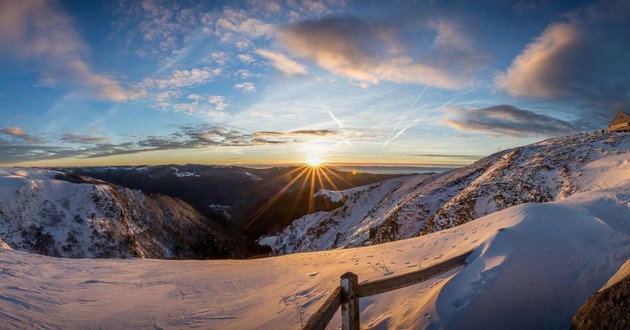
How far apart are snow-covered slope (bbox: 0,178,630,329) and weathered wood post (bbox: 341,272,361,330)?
1.80 m

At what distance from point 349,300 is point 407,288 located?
11.7 feet

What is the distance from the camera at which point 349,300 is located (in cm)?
429

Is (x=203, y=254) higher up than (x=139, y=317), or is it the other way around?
(x=139, y=317)

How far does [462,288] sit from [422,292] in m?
0.92

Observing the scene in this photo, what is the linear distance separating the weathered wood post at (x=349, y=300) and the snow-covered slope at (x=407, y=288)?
180 centimetres

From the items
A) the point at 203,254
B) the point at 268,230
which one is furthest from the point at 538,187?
the point at 268,230

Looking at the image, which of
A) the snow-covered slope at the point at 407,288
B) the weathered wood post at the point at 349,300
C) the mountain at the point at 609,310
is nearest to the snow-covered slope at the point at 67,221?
the snow-covered slope at the point at 407,288

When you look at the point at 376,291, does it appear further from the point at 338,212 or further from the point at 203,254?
the point at 203,254

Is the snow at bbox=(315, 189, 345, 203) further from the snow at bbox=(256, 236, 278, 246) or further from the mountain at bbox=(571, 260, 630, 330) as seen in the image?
the mountain at bbox=(571, 260, 630, 330)

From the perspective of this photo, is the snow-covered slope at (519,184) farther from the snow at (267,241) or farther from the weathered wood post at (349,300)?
the snow at (267,241)

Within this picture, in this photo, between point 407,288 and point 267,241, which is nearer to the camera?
point 407,288

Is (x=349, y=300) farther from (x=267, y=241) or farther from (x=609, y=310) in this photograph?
(x=267, y=241)

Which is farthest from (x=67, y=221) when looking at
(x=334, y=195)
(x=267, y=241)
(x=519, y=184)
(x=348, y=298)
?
(x=334, y=195)

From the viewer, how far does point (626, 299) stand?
3.89m
